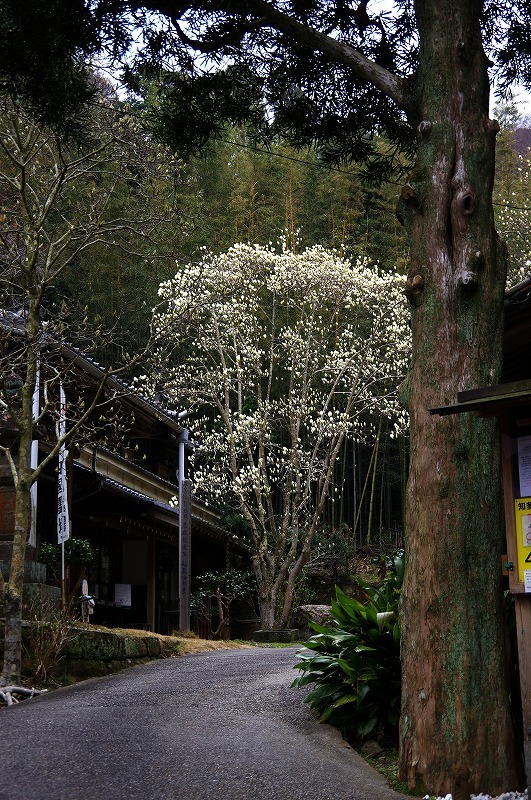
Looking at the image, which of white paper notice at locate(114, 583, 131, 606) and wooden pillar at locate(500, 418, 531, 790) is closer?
wooden pillar at locate(500, 418, 531, 790)

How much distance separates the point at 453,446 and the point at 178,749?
114 inches

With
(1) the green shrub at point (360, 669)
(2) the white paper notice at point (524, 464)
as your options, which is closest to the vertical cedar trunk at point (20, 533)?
(1) the green shrub at point (360, 669)

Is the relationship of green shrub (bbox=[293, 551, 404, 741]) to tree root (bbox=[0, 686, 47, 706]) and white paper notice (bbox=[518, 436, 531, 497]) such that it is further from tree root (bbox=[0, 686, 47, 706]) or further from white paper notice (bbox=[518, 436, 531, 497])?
tree root (bbox=[0, 686, 47, 706])

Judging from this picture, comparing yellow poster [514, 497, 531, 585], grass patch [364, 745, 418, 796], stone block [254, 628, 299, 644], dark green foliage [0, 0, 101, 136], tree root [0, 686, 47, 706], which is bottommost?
stone block [254, 628, 299, 644]

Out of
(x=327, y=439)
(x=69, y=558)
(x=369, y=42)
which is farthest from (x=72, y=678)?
(x=327, y=439)

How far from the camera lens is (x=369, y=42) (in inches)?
360

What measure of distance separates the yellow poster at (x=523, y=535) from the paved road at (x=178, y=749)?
1.56 m

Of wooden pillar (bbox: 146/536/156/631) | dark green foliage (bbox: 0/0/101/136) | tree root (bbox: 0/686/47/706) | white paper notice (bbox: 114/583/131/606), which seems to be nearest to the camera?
dark green foliage (bbox: 0/0/101/136)

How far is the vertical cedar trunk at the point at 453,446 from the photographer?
5516 mm

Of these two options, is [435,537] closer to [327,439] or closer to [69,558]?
[69,558]

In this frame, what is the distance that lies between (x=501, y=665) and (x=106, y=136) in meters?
8.97

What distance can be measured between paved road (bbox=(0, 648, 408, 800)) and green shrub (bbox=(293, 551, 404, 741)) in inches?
7.7

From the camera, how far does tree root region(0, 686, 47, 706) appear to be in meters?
9.51

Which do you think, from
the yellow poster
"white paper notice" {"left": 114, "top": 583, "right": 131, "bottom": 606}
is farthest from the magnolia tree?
the yellow poster
